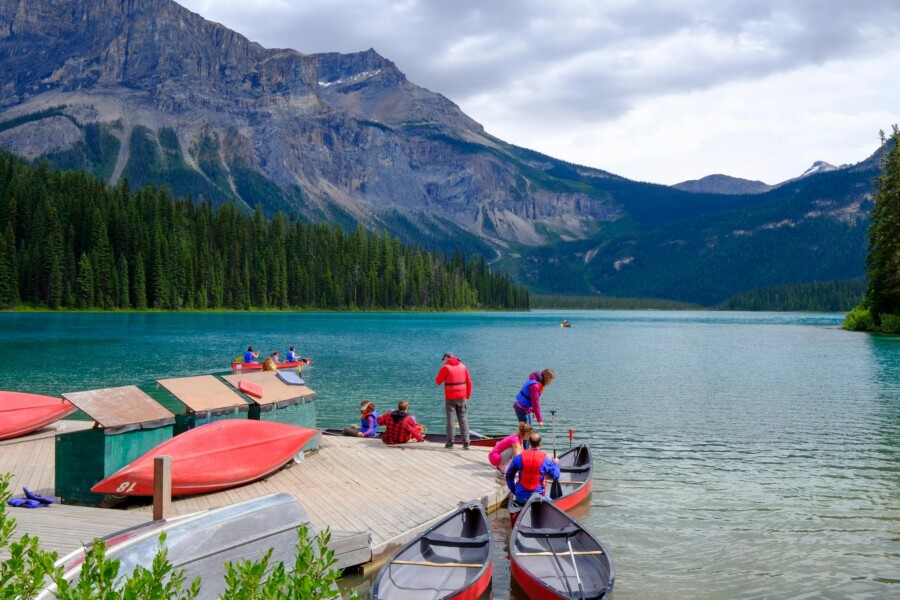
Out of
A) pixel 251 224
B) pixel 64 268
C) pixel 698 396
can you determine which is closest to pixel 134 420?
pixel 698 396

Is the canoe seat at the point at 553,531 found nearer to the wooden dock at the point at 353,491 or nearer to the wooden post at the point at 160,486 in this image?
the wooden dock at the point at 353,491

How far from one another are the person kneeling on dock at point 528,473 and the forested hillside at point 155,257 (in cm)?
14150

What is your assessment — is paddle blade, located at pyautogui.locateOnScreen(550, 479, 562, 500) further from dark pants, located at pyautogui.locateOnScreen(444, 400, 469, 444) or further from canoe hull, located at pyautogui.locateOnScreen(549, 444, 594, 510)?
dark pants, located at pyautogui.locateOnScreen(444, 400, 469, 444)

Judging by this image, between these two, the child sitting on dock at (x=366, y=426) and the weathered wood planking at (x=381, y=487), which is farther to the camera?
the child sitting on dock at (x=366, y=426)

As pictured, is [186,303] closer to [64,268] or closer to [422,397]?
[64,268]

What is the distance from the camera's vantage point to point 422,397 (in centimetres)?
3991

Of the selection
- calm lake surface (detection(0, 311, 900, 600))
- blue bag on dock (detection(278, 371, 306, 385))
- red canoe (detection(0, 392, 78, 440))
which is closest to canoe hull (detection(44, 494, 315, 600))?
calm lake surface (detection(0, 311, 900, 600))

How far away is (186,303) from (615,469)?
149404 millimetres

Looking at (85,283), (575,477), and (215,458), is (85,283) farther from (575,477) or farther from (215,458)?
(575,477)

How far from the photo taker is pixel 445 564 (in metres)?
12.4

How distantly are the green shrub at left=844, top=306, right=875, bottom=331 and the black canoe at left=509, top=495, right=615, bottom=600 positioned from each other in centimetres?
9780

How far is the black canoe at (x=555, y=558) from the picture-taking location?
11562mm

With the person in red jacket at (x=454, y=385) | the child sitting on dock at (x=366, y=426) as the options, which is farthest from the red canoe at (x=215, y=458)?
the child sitting on dock at (x=366, y=426)

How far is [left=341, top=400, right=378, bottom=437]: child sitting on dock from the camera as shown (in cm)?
2489
